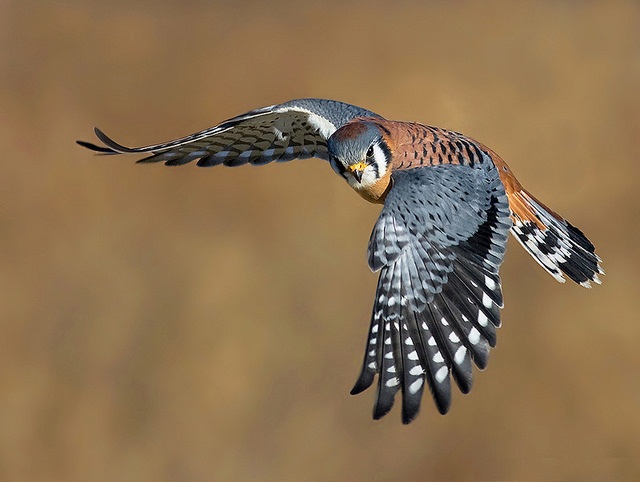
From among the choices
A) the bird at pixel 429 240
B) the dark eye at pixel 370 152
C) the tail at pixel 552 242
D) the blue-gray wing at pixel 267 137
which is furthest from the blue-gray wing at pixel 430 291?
the blue-gray wing at pixel 267 137

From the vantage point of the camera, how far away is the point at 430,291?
4109mm

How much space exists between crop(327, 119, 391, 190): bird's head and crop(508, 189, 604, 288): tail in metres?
0.73

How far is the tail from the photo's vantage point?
477 cm

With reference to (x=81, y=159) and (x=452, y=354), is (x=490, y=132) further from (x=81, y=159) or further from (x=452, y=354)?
(x=452, y=354)

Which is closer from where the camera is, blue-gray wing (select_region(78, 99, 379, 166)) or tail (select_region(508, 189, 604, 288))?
tail (select_region(508, 189, 604, 288))

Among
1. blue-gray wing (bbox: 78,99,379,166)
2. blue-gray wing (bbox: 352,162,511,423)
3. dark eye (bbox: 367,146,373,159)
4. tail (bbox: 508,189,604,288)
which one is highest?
blue-gray wing (bbox: 78,99,379,166)

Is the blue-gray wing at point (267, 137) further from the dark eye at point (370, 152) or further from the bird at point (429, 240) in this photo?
the dark eye at point (370, 152)

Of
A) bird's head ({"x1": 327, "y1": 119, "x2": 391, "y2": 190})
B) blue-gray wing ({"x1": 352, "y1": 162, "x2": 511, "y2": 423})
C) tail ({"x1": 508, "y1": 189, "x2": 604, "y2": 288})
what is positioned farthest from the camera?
tail ({"x1": 508, "y1": 189, "x2": 604, "y2": 288})

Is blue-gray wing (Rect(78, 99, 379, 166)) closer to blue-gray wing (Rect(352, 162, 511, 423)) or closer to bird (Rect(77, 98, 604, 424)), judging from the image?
bird (Rect(77, 98, 604, 424))

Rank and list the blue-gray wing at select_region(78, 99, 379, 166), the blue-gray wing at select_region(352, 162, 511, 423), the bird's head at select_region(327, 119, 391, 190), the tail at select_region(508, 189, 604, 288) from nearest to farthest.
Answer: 1. the blue-gray wing at select_region(352, 162, 511, 423)
2. the bird's head at select_region(327, 119, 391, 190)
3. the tail at select_region(508, 189, 604, 288)
4. the blue-gray wing at select_region(78, 99, 379, 166)

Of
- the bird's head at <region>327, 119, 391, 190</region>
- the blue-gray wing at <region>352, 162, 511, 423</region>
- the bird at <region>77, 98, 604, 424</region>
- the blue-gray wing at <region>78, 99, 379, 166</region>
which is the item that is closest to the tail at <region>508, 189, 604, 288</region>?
the bird at <region>77, 98, 604, 424</region>

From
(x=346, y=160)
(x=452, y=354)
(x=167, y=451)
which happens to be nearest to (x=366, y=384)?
(x=452, y=354)

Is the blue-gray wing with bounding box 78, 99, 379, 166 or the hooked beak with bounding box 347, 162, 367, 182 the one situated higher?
the blue-gray wing with bounding box 78, 99, 379, 166

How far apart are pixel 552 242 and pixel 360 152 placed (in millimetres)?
1032
